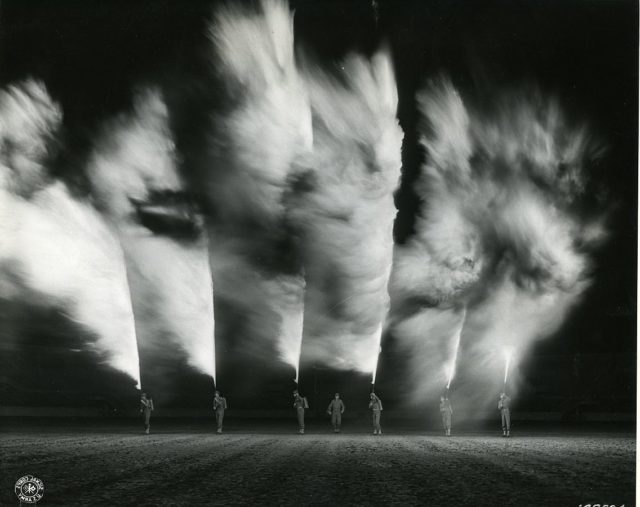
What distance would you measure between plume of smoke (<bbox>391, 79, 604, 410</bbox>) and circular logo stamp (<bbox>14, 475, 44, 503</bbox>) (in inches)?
468

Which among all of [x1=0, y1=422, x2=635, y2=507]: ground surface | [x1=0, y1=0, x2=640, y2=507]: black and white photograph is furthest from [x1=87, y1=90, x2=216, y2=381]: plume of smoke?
[x1=0, y1=422, x2=635, y2=507]: ground surface

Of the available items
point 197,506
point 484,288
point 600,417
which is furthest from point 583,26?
point 600,417

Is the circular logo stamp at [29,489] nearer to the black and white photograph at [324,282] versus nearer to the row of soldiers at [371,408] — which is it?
the black and white photograph at [324,282]

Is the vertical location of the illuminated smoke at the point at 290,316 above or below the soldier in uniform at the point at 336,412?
above

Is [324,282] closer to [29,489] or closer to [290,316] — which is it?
[290,316]

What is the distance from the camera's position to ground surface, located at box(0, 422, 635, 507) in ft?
23.5

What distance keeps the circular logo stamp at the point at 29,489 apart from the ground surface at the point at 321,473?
13cm

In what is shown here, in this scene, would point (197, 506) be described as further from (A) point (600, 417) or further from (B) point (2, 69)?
(A) point (600, 417)

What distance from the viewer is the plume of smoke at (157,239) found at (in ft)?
50.8

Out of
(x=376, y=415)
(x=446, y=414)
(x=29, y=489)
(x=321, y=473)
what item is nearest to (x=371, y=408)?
(x=376, y=415)

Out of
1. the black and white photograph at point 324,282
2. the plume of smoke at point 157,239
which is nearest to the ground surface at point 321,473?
the black and white photograph at point 324,282

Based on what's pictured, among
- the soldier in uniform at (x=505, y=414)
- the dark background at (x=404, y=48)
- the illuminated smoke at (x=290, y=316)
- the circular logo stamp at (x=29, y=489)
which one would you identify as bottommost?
the circular logo stamp at (x=29, y=489)

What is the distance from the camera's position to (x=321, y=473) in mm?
8750

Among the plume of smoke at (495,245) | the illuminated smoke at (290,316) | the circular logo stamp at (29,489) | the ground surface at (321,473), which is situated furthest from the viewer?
the illuminated smoke at (290,316)
